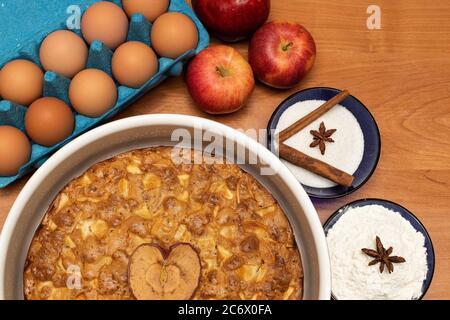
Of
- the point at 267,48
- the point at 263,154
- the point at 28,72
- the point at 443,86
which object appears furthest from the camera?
the point at 443,86

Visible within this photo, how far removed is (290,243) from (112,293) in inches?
14.4

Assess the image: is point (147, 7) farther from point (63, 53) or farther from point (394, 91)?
point (394, 91)

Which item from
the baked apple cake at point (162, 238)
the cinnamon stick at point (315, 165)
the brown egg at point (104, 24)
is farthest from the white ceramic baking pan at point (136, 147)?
the brown egg at point (104, 24)

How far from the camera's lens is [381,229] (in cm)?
126

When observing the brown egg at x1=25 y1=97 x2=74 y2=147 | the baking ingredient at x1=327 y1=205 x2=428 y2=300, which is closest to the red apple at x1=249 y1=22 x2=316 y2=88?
the baking ingredient at x1=327 y1=205 x2=428 y2=300

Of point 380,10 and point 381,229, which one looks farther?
point 380,10

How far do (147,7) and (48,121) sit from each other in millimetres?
360

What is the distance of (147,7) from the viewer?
4.11 feet

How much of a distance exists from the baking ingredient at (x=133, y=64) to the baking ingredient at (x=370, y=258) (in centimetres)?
57

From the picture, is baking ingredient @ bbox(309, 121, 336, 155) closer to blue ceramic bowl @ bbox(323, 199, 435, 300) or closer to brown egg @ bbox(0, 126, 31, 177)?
blue ceramic bowl @ bbox(323, 199, 435, 300)

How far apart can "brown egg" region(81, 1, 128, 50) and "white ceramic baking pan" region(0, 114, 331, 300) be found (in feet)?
0.86
